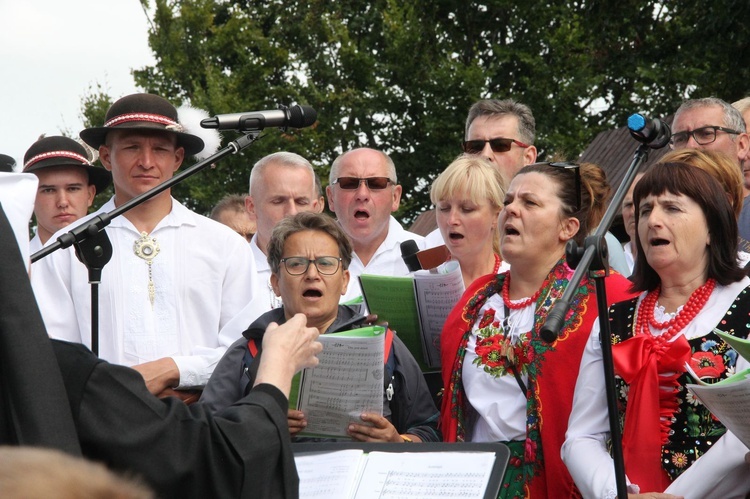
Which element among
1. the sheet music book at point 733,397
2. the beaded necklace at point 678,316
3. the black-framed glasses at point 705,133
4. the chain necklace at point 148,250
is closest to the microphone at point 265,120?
the chain necklace at point 148,250

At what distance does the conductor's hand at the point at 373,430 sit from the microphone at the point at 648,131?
1.44 m

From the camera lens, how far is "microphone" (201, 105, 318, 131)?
4531 millimetres

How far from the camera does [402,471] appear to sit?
363cm

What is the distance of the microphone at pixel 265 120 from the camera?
4.53 m

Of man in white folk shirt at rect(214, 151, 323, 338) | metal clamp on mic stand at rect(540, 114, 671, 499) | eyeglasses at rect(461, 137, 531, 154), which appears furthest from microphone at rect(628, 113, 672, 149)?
man in white folk shirt at rect(214, 151, 323, 338)

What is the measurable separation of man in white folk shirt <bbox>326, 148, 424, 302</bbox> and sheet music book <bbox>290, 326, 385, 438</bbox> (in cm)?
247

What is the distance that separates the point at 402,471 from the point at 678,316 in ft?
3.96

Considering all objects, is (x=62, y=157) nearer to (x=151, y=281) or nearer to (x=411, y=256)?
(x=151, y=281)

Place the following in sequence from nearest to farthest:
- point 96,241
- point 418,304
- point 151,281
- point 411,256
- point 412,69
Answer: point 96,241 → point 418,304 → point 411,256 → point 151,281 → point 412,69

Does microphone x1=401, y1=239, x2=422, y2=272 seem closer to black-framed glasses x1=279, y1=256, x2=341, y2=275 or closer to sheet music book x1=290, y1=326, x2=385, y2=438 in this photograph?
black-framed glasses x1=279, y1=256, x2=341, y2=275

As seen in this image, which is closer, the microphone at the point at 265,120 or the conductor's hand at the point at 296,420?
the conductor's hand at the point at 296,420

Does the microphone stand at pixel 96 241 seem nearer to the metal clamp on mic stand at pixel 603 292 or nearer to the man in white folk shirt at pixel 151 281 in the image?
the man in white folk shirt at pixel 151 281

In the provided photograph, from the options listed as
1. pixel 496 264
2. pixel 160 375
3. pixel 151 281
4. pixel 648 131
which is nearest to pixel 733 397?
pixel 648 131

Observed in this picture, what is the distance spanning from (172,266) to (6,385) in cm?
269
